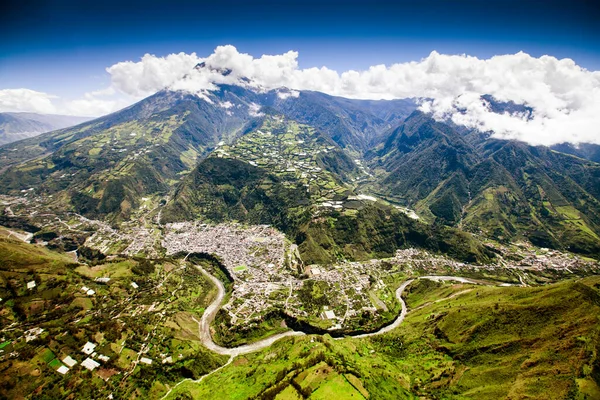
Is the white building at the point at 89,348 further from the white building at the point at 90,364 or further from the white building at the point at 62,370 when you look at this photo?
the white building at the point at 62,370

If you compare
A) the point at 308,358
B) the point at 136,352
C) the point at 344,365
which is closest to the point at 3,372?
the point at 136,352

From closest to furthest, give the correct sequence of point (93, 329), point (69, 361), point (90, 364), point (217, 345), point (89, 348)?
point (69, 361) → point (90, 364) → point (89, 348) → point (93, 329) → point (217, 345)

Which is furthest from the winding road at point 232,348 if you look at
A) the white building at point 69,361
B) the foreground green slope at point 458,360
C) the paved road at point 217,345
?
the white building at point 69,361

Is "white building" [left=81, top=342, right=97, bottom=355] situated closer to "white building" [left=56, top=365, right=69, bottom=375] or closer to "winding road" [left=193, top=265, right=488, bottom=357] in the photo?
"white building" [left=56, top=365, right=69, bottom=375]

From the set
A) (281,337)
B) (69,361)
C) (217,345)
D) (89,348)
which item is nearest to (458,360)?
(281,337)

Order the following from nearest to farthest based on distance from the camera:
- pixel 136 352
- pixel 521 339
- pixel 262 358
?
pixel 521 339 → pixel 136 352 → pixel 262 358

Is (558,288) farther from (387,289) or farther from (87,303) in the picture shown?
(87,303)

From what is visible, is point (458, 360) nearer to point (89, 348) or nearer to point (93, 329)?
point (89, 348)

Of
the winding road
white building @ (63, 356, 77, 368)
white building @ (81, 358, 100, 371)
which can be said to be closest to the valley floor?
white building @ (63, 356, 77, 368)
